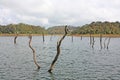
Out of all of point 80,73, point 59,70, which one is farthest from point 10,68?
point 80,73

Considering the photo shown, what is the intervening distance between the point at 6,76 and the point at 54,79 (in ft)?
22.6

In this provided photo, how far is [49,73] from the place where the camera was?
36969 millimetres

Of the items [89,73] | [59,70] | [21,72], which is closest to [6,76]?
[21,72]

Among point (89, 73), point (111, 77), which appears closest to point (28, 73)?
point (89, 73)

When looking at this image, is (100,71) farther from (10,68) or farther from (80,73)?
(10,68)

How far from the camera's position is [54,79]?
3312 centimetres

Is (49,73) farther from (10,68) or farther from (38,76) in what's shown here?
(10,68)

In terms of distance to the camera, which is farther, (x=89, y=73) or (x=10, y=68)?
(x=10, y=68)

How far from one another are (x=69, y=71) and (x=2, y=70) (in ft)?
35.2

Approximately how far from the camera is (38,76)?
114ft

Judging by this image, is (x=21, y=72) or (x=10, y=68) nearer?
(x=21, y=72)

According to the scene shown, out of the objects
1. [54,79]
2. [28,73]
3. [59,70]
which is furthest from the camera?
[59,70]

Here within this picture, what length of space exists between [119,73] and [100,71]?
321 centimetres

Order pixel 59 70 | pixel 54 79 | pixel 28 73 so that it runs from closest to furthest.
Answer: pixel 54 79 < pixel 28 73 < pixel 59 70
